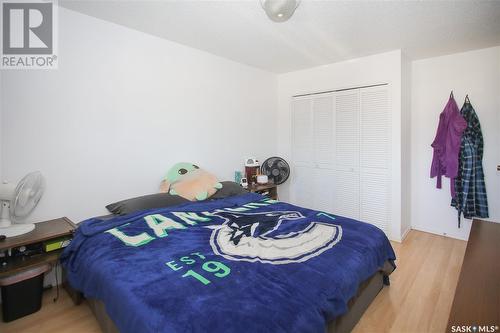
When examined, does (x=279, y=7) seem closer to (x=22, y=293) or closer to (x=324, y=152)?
(x=324, y=152)

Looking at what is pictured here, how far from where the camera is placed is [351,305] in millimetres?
1666

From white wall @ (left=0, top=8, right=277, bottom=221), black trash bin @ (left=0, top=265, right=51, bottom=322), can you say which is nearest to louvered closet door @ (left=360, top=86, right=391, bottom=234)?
white wall @ (left=0, top=8, right=277, bottom=221)

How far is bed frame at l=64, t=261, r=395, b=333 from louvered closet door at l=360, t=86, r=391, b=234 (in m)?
1.42

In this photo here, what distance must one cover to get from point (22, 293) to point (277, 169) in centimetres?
317

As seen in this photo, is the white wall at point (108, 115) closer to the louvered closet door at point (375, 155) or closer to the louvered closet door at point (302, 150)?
the louvered closet door at point (302, 150)

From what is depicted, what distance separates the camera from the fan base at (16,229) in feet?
6.19

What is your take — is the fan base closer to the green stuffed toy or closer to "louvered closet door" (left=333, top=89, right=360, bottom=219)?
the green stuffed toy

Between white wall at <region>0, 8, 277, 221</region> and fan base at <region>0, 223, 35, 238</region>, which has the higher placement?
white wall at <region>0, 8, 277, 221</region>

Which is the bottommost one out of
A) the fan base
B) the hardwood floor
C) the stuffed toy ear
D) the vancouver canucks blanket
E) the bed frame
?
the hardwood floor

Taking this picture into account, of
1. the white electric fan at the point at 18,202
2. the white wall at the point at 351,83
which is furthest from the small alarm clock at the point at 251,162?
the white electric fan at the point at 18,202

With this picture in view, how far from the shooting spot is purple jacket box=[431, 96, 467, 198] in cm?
324

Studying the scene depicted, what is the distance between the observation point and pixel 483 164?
3.21 metres

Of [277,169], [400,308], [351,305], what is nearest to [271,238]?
[351,305]

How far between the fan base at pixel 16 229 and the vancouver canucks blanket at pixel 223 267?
0.36 m
